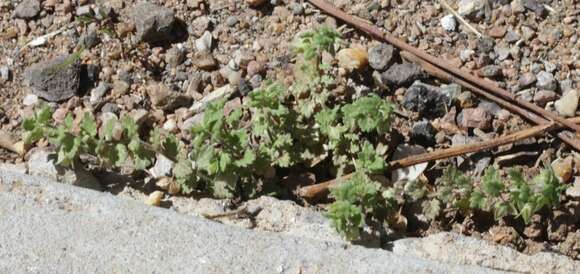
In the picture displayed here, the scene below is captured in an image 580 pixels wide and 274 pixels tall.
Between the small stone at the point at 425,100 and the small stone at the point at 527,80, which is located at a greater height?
the small stone at the point at 527,80

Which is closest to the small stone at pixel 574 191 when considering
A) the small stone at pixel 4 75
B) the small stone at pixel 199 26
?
the small stone at pixel 199 26

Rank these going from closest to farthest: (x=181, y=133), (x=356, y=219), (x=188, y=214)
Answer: (x=356, y=219)
(x=188, y=214)
(x=181, y=133)

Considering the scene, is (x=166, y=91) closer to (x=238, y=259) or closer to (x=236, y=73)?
(x=236, y=73)

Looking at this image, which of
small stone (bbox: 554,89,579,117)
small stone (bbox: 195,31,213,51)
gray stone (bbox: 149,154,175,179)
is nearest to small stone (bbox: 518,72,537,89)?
small stone (bbox: 554,89,579,117)

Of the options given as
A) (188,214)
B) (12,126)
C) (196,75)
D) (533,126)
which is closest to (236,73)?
(196,75)

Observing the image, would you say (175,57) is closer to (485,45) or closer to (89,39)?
(89,39)

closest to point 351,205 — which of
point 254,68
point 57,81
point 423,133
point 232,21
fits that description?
point 423,133

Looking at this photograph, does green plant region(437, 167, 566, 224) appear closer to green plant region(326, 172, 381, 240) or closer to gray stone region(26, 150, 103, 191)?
green plant region(326, 172, 381, 240)

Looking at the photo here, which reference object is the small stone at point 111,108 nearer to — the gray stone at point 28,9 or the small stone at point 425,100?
the gray stone at point 28,9
